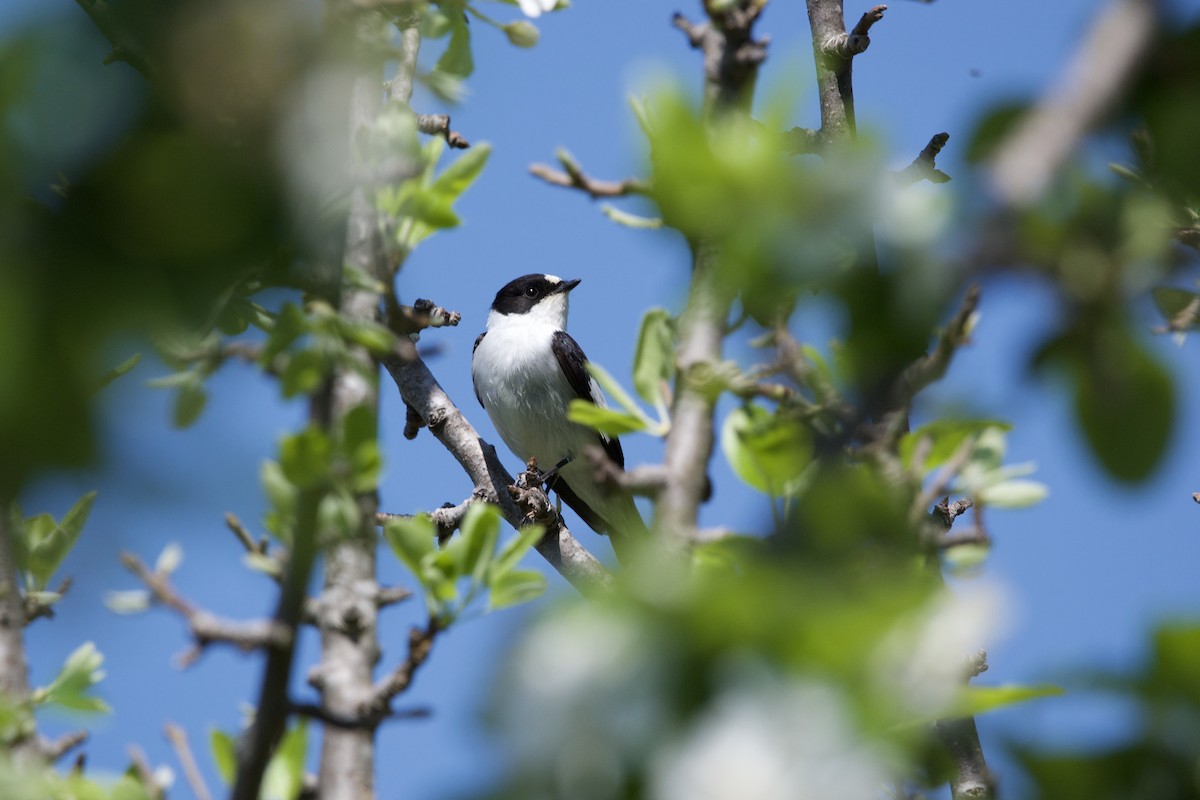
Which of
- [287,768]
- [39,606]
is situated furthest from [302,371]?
[39,606]

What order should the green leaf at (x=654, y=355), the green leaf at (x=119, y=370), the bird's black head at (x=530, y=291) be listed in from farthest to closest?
the bird's black head at (x=530, y=291), the green leaf at (x=654, y=355), the green leaf at (x=119, y=370)

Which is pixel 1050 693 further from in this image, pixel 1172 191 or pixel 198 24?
pixel 198 24

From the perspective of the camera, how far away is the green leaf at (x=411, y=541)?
1.71m

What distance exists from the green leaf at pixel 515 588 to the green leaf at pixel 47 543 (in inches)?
38.6

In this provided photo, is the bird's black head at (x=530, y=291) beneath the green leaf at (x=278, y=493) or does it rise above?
above

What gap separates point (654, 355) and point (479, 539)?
1.25 ft

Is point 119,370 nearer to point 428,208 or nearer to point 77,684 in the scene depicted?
point 428,208

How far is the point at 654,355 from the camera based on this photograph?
1.67 metres

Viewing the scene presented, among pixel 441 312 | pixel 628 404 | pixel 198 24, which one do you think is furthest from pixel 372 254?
pixel 441 312

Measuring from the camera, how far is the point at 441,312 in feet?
14.7

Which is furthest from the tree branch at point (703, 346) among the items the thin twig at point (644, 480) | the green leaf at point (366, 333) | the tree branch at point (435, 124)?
the tree branch at point (435, 124)

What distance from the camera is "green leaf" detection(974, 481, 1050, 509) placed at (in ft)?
4.98

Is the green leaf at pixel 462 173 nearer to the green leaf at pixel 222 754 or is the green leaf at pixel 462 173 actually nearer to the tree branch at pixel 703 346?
the tree branch at pixel 703 346

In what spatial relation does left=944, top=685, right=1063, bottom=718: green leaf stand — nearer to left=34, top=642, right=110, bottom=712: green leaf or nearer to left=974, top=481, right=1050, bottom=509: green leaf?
left=974, top=481, right=1050, bottom=509: green leaf
